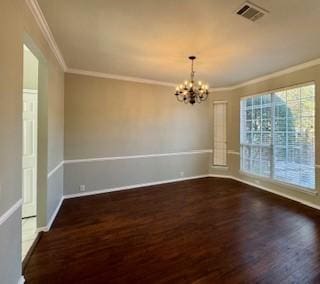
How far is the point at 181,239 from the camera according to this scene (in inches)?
114

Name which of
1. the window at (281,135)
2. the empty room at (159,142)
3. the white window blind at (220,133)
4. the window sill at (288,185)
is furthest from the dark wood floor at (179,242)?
the white window blind at (220,133)

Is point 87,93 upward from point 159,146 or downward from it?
upward

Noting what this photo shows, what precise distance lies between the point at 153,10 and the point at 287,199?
4617 mm

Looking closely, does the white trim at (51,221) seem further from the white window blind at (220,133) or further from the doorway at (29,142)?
the white window blind at (220,133)

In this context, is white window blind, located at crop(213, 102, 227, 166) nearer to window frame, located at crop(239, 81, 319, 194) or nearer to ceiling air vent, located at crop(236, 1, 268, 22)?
window frame, located at crop(239, 81, 319, 194)

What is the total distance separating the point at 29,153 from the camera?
3.58 m

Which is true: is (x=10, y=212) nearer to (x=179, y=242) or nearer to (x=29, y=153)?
(x=179, y=242)

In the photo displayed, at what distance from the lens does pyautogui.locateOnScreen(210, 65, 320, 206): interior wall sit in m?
4.02

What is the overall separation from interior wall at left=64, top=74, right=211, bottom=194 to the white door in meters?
0.98

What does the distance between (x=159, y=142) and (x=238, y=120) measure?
8.19 ft

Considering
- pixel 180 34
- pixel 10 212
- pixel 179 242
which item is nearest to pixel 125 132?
pixel 180 34

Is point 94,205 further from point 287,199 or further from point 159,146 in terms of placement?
point 287,199

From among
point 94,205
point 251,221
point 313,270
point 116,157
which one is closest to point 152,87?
point 116,157

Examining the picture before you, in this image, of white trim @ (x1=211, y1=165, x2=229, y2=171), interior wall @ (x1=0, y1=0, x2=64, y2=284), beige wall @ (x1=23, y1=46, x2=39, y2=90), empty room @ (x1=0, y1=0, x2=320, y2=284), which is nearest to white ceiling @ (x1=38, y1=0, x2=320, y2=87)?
empty room @ (x1=0, y1=0, x2=320, y2=284)
